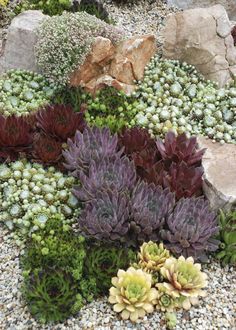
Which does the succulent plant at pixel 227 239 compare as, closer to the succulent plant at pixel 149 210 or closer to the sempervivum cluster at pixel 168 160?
the sempervivum cluster at pixel 168 160

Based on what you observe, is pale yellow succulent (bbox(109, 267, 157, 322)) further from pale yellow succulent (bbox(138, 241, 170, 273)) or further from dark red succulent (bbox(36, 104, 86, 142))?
dark red succulent (bbox(36, 104, 86, 142))

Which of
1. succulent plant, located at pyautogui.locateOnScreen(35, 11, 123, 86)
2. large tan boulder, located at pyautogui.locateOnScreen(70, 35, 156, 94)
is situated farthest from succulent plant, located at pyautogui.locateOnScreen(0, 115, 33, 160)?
large tan boulder, located at pyautogui.locateOnScreen(70, 35, 156, 94)

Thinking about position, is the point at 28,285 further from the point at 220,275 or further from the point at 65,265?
the point at 220,275

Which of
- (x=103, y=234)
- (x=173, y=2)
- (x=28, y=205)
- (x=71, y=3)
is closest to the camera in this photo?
(x=103, y=234)

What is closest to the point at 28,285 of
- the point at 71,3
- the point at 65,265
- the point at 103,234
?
the point at 65,265

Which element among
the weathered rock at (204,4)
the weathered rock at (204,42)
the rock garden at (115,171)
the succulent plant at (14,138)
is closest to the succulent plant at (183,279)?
the rock garden at (115,171)

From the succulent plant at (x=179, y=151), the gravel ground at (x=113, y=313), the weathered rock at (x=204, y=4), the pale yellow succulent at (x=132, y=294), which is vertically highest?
the weathered rock at (x=204, y=4)
